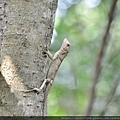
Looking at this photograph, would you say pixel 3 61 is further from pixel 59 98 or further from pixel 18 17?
pixel 59 98

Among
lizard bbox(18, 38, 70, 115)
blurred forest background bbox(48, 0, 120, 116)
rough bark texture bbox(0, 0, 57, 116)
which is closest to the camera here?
rough bark texture bbox(0, 0, 57, 116)

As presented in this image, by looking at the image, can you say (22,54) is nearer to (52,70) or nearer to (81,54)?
(52,70)

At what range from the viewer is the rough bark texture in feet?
4.92

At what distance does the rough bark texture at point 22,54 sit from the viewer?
1.50 meters

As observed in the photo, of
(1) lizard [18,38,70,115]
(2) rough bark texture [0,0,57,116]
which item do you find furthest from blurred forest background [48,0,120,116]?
(2) rough bark texture [0,0,57,116]

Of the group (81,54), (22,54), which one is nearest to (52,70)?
(22,54)

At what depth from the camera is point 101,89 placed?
615 cm

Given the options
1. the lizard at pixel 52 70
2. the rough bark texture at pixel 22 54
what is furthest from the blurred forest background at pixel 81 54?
the rough bark texture at pixel 22 54

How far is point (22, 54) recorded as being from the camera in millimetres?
1536

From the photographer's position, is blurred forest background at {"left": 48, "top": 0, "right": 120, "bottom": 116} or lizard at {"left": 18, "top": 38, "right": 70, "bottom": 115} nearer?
lizard at {"left": 18, "top": 38, "right": 70, "bottom": 115}

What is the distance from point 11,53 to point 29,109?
0.25m

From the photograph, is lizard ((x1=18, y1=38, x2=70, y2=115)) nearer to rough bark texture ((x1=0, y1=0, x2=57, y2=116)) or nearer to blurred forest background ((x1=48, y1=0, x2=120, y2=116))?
rough bark texture ((x1=0, y1=0, x2=57, y2=116))

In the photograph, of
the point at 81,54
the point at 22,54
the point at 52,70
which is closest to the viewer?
the point at 22,54

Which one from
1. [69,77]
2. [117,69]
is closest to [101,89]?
[69,77]
